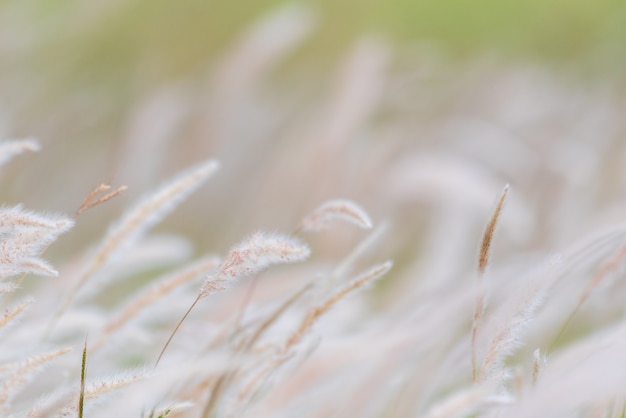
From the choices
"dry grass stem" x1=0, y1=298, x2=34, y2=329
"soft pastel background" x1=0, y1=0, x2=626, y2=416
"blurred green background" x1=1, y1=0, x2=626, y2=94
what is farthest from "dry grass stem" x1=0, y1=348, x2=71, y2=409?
"blurred green background" x1=1, y1=0, x2=626, y2=94

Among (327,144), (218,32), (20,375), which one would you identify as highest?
(218,32)

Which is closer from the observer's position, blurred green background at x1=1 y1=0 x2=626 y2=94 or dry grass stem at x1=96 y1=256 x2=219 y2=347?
dry grass stem at x1=96 y1=256 x2=219 y2=347

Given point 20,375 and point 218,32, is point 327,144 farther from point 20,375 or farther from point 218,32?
point 218,32

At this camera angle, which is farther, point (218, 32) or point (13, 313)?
point (218, 32)

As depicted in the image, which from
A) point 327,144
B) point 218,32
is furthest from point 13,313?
point 218,32

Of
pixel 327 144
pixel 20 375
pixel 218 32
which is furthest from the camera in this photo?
pixel 218 32

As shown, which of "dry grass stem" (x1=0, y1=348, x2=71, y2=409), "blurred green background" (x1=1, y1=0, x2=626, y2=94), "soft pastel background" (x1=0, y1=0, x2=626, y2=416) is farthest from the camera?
"blurred green background" (x1=1, y1=0, x2=626, y2=94)

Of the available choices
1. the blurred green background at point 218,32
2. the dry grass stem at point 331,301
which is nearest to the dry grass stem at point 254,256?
the dry grass stem at point 331,301

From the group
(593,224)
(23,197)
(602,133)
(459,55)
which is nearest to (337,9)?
(459,55)

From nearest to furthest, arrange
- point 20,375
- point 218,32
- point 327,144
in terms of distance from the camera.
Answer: point 20,375
point 327,144
point 218,32

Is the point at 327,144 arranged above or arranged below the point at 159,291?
above

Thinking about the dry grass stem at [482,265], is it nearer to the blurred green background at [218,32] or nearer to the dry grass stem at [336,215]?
the dry grass stem at [336,215]

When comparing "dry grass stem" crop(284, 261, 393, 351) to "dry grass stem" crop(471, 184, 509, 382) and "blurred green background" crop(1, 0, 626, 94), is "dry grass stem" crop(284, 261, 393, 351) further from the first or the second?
"blurred green background" crop(1, 0, 626, 94)
